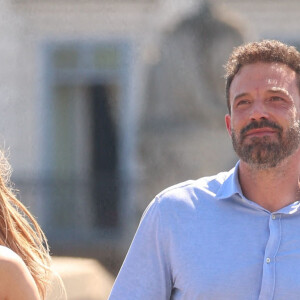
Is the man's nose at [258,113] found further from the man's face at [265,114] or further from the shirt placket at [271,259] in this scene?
the shirt placket at [271,259]

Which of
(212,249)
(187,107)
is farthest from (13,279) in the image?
(187,107)

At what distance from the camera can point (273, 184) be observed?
2893 millimetres

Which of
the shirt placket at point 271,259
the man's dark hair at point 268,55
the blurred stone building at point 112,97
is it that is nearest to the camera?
the shirt placket at point 271,259

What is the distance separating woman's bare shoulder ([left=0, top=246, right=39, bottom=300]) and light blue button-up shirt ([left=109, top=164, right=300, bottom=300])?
0.93ft

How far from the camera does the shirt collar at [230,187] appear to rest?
113 inches

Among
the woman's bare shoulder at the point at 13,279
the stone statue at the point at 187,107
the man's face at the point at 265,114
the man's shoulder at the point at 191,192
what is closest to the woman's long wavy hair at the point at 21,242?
the woman's bare shoulder at the point at 13,279

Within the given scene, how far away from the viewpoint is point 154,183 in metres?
11.7

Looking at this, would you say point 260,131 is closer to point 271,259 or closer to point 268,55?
point 268,55

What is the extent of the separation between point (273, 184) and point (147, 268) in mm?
444

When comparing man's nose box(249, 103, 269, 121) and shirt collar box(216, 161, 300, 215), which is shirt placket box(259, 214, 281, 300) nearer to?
shirt collar box(216, 161, 300, 215)

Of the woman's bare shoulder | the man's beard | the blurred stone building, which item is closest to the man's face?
the man's beard

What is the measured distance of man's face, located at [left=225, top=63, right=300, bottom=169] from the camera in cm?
287

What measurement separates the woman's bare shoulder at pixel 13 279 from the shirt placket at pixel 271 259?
0.65 metres

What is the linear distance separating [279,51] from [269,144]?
33 centimetres
